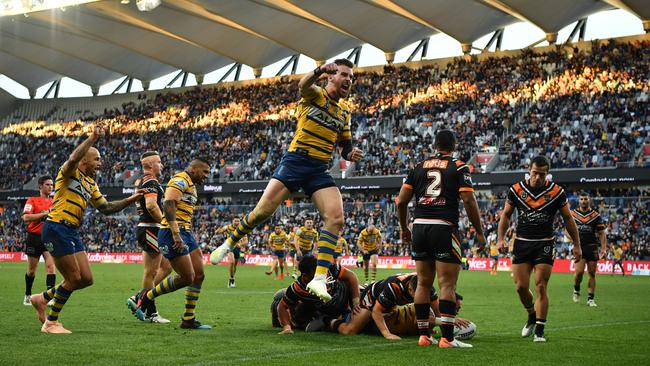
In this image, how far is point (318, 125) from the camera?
9.50 m

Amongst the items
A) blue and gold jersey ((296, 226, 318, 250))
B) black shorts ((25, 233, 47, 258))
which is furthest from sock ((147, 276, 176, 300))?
blue and gold jersey ((296, 226, 318, 250))

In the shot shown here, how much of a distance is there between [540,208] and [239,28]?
46.2 meters

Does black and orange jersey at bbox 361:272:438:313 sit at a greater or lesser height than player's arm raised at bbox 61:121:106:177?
lesser

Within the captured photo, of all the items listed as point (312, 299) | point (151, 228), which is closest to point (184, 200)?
point (151, 228)

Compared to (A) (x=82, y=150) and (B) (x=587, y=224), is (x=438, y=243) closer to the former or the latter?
(A) (x=82, y=150)

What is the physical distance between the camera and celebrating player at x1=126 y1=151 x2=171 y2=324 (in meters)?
12.4

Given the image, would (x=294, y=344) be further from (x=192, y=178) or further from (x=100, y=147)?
(x=100, y=147)

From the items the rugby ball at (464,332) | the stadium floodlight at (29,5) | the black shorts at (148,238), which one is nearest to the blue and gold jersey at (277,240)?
the black shorts at (148,238)

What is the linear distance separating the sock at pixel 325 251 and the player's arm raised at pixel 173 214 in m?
2.65

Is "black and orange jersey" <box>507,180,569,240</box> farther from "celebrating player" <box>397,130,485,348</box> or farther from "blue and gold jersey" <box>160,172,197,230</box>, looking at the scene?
"blue and gold jersey" <box>160,172,197,230</box>

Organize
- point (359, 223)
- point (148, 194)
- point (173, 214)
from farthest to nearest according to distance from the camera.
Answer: point (359, 223), point (148, 194), point (173, 214)

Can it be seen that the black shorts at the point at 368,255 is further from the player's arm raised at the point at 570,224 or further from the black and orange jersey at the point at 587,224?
the player's arm raised at the point at 570,224

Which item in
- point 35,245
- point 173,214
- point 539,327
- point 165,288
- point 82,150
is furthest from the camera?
→ point 35,245

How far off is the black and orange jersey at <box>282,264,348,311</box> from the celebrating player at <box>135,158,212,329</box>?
4.60ft
